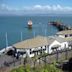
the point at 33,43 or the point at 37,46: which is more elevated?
the point at 33,43

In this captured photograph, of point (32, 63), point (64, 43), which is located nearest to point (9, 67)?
point (32, 63)

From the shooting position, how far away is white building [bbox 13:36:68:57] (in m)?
31.3

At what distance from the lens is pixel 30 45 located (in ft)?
105

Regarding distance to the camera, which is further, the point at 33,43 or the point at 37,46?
the point at 33,43

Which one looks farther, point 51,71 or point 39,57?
point 39,57

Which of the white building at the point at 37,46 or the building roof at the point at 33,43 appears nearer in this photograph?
the white building at the point at 37,46

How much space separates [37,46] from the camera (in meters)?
32.2

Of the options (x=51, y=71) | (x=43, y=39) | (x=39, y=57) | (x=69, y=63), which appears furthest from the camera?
(x=43, y=39)

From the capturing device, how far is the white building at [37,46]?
31.3 metres

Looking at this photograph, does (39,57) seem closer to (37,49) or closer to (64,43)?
(37,49)

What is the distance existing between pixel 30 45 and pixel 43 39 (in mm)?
2998

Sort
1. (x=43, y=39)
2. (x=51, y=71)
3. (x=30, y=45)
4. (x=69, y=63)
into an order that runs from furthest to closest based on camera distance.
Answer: (x=43, y=39), (x=30, y=45), (x=69, y=63), (x=51, y=71)

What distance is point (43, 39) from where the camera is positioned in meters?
34.3

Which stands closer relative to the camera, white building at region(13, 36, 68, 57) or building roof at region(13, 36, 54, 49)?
white building at region(13, 36, 68, 57)
